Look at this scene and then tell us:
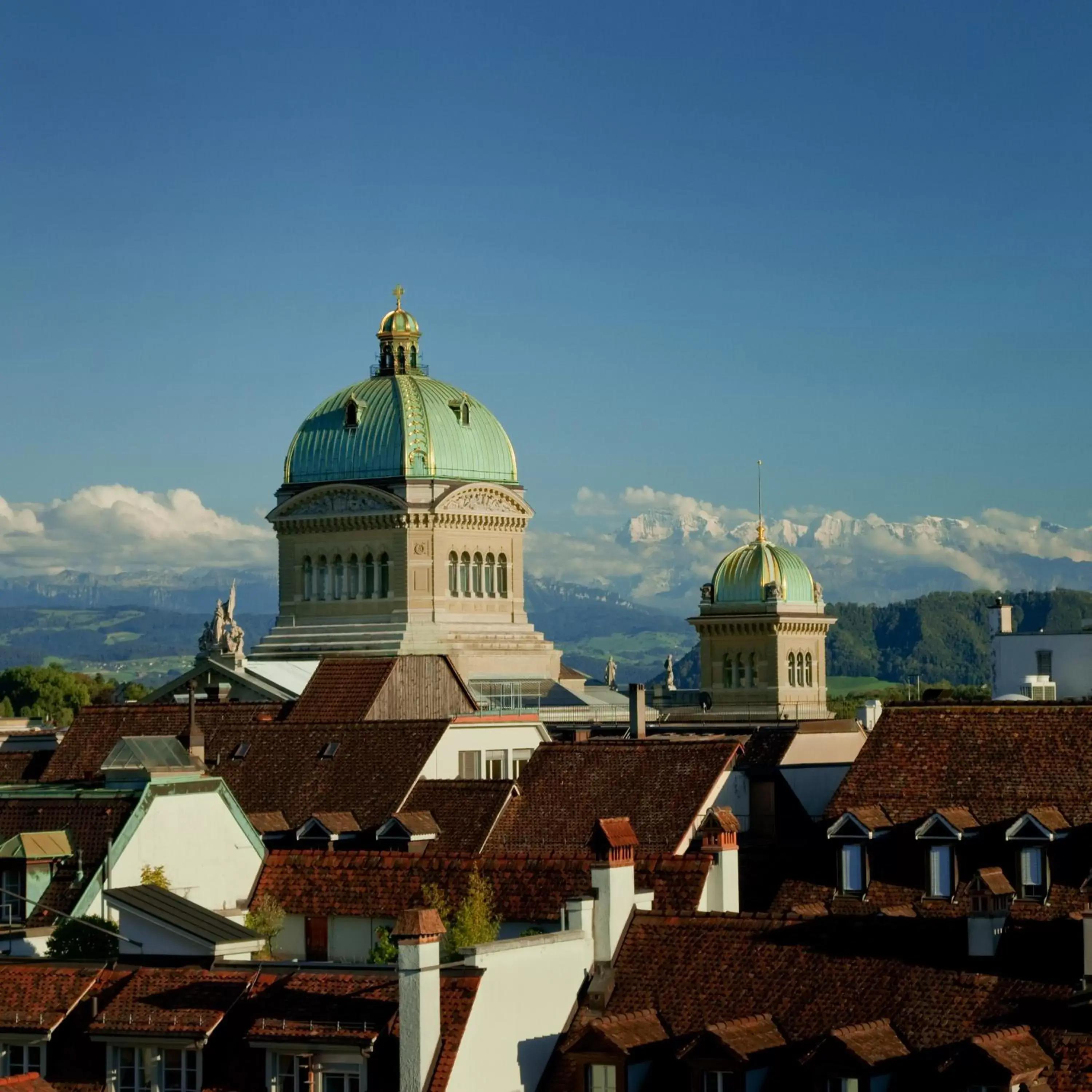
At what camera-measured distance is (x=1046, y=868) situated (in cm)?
5444

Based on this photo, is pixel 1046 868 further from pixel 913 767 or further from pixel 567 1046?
pixel 567 1046

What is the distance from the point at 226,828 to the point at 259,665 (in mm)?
70031

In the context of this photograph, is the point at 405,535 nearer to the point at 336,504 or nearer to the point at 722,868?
the point at 336,504

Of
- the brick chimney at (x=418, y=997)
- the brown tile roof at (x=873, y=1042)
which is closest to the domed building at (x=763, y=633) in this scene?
the brown tile roof at (x=873, y=1042)

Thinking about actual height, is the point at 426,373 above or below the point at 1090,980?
above

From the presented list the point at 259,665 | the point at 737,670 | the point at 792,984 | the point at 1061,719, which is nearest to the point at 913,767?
the point at 1061,719

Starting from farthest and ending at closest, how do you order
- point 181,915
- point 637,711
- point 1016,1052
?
point 637,711 → point 181,915 → point 1016,1052

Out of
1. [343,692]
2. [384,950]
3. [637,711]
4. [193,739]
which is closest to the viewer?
[384,950]

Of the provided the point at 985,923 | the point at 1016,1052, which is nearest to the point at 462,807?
the point at 985,923

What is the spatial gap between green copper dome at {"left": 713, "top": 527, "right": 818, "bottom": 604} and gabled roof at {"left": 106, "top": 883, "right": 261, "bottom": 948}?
109830mm

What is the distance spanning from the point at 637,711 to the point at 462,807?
87.0 feet

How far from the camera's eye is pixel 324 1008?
38.6m

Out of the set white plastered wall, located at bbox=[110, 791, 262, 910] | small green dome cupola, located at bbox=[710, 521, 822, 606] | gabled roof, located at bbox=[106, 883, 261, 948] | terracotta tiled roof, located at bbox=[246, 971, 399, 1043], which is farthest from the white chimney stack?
terracotta tiled roof, located at bbox=[246, 971, 399, 1043]

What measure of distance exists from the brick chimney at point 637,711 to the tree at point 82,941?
4390 centimetres
